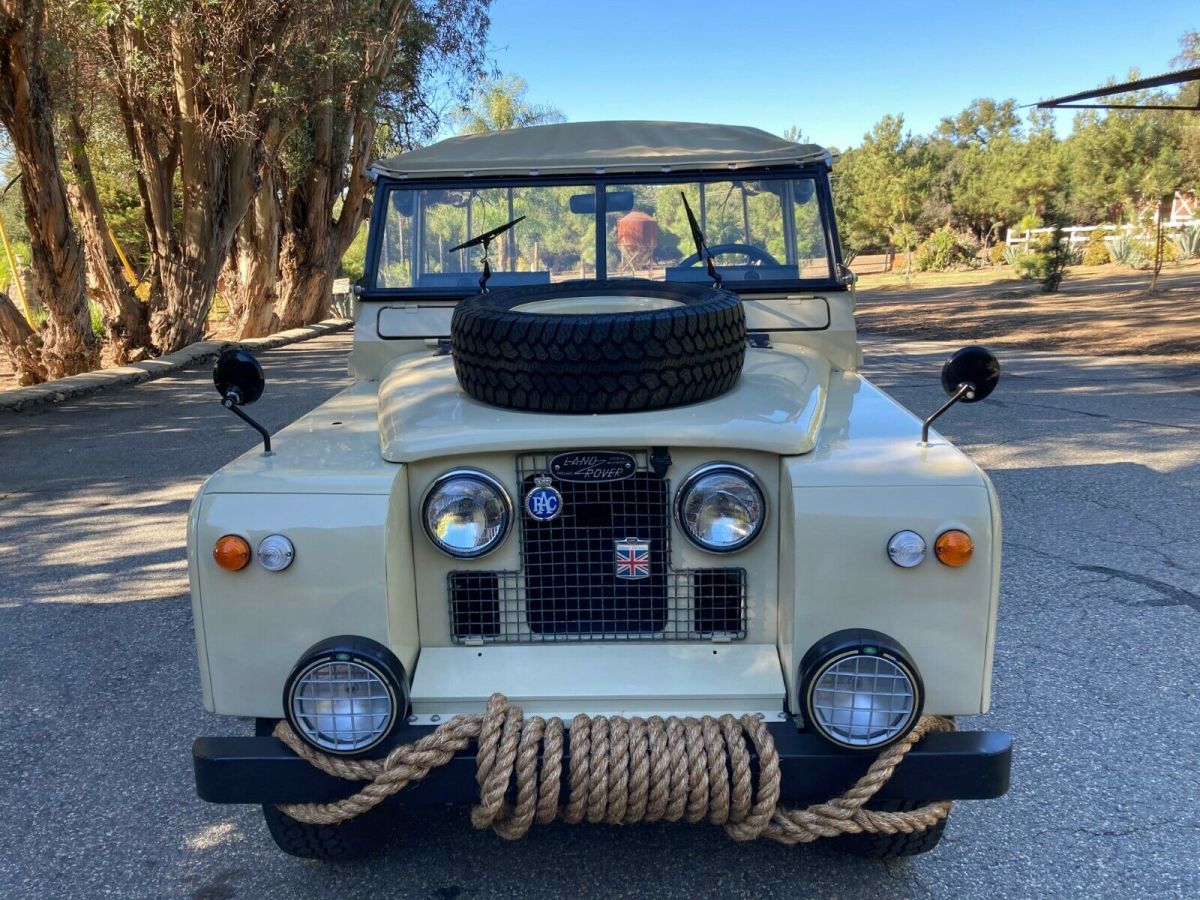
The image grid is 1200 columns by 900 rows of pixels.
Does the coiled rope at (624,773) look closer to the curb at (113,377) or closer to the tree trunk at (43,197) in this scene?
the curb at (113,377)

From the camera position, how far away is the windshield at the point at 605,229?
4.18 meters

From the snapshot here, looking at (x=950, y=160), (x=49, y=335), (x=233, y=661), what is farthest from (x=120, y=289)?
(x=950, y=160)

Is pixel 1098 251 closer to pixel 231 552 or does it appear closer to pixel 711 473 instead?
pixel 711 473

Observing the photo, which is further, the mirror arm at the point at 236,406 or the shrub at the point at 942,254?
the shrub at the point at 942,254

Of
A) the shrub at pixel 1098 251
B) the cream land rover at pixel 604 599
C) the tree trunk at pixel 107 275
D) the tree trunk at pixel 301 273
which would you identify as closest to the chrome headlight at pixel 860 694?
the cream land rover at pixel 604 599

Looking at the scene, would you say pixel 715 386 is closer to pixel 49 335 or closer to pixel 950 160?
pixel 49 335

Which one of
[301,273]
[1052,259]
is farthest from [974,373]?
[1052,259]

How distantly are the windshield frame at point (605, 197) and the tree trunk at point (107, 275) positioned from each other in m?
12.9

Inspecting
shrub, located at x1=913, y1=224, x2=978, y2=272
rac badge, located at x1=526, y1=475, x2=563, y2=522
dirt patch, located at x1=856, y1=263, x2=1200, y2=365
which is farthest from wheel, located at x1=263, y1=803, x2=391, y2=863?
shrub, located at x1=913, y1=224, x2=978, y2=272

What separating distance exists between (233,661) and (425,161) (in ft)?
8.42

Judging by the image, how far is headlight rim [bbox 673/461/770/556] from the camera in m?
2.53

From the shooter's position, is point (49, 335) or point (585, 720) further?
point (49, 335)

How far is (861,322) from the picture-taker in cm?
2211

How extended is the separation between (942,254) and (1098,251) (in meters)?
7.24
